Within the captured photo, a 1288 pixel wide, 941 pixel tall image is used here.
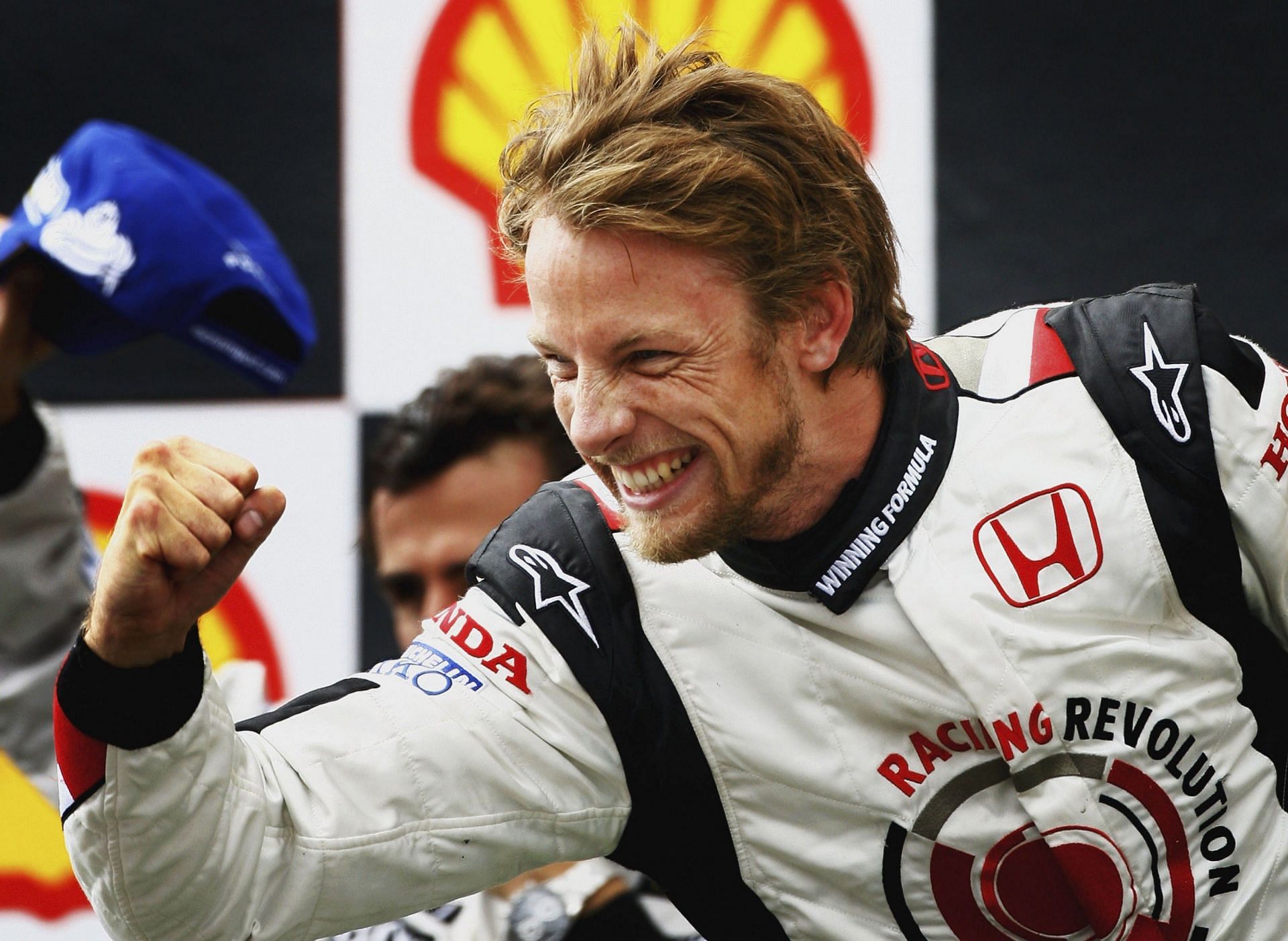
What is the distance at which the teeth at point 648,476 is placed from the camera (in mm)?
1331

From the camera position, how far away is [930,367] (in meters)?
1.47

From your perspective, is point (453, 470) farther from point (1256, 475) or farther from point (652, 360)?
point (1256, 475)

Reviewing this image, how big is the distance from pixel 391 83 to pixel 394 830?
1.48 meters

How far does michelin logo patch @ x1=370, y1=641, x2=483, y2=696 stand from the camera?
1.32 m

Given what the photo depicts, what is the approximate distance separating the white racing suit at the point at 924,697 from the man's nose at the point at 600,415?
0.14 metres

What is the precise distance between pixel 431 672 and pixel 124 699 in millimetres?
300

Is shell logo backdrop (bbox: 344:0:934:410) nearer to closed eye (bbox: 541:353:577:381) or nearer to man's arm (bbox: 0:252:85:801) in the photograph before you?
man's arm (bbox: 0:252:85:801)

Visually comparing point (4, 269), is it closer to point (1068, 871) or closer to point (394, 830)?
point (394, 830)

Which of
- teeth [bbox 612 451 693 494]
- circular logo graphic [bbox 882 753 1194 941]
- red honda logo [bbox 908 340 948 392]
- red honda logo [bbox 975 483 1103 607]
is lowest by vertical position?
circular logo graphic [bbox 882 753 1194 941]

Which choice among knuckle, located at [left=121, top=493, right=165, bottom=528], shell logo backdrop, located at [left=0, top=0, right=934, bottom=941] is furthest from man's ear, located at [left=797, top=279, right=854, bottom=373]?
shell logo backdrop, located at [left=0, top=0, right=934, bottom=941]

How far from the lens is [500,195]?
4.97 ft

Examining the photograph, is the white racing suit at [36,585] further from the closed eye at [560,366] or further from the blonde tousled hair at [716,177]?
the closed eye at [560,366]

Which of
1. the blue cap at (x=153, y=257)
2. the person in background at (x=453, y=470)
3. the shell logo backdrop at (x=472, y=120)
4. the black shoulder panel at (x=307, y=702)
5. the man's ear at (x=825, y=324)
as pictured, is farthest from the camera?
the shell logo backdrop at (x=472, y=120)

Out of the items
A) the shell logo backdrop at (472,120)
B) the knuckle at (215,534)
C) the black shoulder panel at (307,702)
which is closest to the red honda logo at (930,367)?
the black shoulder panel at (307,702)
